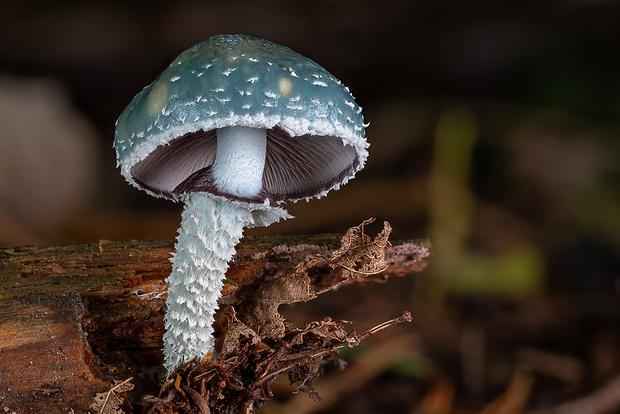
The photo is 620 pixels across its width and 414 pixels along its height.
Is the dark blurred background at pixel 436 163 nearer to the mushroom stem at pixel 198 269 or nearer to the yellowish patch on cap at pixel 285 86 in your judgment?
the mushroom stem at pixel 198 269

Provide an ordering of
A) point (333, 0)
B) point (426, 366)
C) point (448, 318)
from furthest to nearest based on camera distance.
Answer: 1. point (333, 0)
2. point (448, 318)
3. point (426, 366)

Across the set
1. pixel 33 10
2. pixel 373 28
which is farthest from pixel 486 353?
pixel 33 10

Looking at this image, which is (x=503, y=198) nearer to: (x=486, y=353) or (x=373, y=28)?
(x=486, y=353)

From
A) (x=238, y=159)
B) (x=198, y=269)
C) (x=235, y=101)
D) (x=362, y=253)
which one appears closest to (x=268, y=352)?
(x=198, y=269)

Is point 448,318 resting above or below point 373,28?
below

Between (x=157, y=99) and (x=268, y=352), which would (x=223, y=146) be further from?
(x=268, y=352)

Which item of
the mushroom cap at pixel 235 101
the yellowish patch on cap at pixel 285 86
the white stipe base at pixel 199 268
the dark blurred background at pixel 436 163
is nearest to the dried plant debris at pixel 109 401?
the white stipe base at pixel 199 268
